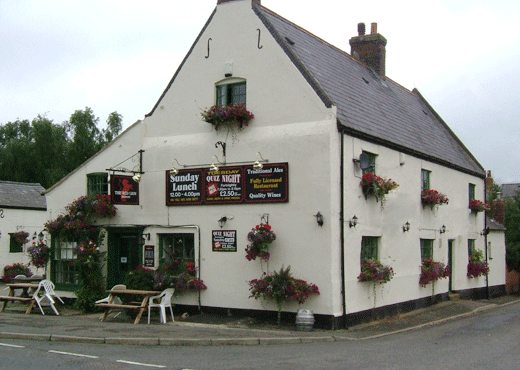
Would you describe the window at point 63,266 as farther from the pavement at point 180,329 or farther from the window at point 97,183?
the window at point 97,183

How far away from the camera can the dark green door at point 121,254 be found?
701 inches

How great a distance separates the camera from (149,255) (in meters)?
17.0

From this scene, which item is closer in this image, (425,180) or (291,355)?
(291,355)

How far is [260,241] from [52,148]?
129 feet

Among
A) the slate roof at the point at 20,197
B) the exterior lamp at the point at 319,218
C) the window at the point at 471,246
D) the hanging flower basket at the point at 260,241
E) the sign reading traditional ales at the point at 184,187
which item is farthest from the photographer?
the slate roof at the point at 20,197

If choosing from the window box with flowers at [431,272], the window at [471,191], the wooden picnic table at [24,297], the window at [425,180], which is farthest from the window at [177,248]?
the window at [471,191]

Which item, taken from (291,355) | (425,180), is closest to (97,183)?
(291,355)

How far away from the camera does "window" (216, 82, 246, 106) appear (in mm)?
16297

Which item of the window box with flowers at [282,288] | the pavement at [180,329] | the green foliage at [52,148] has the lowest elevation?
the pavement at [180,329]

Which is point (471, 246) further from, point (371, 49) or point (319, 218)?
point (319, 218)

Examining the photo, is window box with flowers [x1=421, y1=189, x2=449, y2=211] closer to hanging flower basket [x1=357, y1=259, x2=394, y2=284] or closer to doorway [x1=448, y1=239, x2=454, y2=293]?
doorway [x1=448, y1=239, x2=454, y2=293]

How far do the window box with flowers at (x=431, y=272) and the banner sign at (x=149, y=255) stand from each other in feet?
27.9

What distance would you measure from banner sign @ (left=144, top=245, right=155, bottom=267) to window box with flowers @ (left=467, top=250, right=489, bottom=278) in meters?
13.1

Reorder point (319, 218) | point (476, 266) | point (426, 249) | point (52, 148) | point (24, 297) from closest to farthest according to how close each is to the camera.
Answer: point (319, 218)
point (24, 297)
point (426, 249)
point (476, 266)
point (52, 148)
